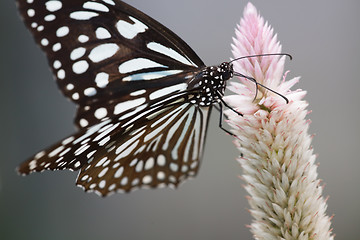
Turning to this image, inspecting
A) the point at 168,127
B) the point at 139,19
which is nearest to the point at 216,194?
the point at 168,127

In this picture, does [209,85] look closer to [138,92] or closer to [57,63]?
[138,92]

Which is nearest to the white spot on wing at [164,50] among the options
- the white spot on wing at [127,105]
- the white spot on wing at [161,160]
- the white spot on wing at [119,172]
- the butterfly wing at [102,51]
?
the butterfly wing at [102,51]

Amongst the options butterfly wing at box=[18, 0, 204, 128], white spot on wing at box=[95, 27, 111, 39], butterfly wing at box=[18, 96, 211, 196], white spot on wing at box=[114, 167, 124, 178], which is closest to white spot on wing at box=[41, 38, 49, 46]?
butterfly wing at box=[18, 0, 204, 128]

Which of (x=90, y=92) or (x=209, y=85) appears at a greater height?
(x=209, y=85)

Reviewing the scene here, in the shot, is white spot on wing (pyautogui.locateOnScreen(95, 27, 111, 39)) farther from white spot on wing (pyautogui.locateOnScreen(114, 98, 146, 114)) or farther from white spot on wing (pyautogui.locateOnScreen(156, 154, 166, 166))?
white spot on wing (pyautogui.locateOnScreen(156, 154, 166, 166))

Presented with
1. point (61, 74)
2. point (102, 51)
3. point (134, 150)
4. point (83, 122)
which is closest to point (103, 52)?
point (102, 51)

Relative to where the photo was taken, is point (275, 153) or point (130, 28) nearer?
point (275, 153)

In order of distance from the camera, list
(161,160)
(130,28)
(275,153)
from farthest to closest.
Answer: (130,28) < (161,160) < (275,153)
